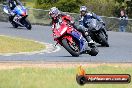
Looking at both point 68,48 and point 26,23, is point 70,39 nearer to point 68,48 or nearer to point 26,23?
point 68,48

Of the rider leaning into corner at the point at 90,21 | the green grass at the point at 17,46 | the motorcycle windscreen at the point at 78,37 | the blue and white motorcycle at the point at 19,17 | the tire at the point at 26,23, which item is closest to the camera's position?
the motorcycle windscreen at the point at 78,37

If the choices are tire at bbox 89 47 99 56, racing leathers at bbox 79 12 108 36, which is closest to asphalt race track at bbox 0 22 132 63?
tire at bbox 89 47 99 56

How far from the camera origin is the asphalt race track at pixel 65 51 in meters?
16.1

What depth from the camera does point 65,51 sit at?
19406mm

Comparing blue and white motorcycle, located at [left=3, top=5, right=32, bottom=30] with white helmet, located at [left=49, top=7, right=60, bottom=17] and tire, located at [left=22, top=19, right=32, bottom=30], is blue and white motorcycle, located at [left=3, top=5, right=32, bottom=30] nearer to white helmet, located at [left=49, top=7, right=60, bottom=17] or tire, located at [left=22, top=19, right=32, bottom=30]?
Answer: tire, located at [left=22, top=19, right=32, bottom=30]

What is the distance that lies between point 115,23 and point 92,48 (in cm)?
1505

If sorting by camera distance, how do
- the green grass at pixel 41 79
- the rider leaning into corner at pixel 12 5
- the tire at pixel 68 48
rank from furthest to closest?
the rider leaning into corner at pixel 12 5 < the tire at pixel 68 48 < the green grass at pixel 41 79

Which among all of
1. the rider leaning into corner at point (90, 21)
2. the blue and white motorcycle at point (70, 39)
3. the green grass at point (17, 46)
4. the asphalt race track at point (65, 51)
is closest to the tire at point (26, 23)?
the asphalt race track at point (65, 51)

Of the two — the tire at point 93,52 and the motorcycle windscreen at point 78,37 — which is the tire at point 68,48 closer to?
the motorcycle windscreen at point 78,37

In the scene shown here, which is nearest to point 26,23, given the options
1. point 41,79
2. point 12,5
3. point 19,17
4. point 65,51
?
point 19,17

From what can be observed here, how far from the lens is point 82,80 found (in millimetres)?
6918

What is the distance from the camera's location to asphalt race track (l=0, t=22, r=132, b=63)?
16094mm

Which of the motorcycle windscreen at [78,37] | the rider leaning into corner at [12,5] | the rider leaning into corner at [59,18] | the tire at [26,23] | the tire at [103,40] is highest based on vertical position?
the rider leaning into corner at [59,18]

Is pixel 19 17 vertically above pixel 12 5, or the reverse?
pixel 12 5
